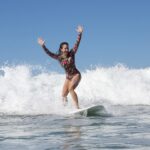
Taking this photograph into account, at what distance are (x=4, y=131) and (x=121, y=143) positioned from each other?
3.02 meters

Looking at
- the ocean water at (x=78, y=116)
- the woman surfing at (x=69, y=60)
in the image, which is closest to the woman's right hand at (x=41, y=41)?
the woman surfing at (x=69, y=60)

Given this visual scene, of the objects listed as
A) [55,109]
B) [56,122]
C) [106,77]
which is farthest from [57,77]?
[56,122]

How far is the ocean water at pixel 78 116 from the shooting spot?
7.58 metres

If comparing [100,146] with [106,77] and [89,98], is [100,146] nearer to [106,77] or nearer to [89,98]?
[89,98]

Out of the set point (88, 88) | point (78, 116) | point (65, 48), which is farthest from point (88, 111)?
point (88, 88)

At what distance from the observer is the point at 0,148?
7148mm

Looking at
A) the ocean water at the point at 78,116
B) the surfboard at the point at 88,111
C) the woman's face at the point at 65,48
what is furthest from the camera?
the woman's face at the point at 65,48

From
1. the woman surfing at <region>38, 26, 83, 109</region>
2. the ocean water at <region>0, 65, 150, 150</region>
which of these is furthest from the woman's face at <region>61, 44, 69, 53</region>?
the ocean water at <region>0, 65, 150, 150</region>

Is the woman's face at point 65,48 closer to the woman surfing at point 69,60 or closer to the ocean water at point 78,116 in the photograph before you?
the woman surfing at point 69,60

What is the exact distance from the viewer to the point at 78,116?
42.8ft

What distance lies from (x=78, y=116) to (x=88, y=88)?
14480 mm

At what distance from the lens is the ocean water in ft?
24.9

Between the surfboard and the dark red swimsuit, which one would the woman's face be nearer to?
the dark red swimsuit

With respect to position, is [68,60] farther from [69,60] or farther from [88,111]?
[88,111]
